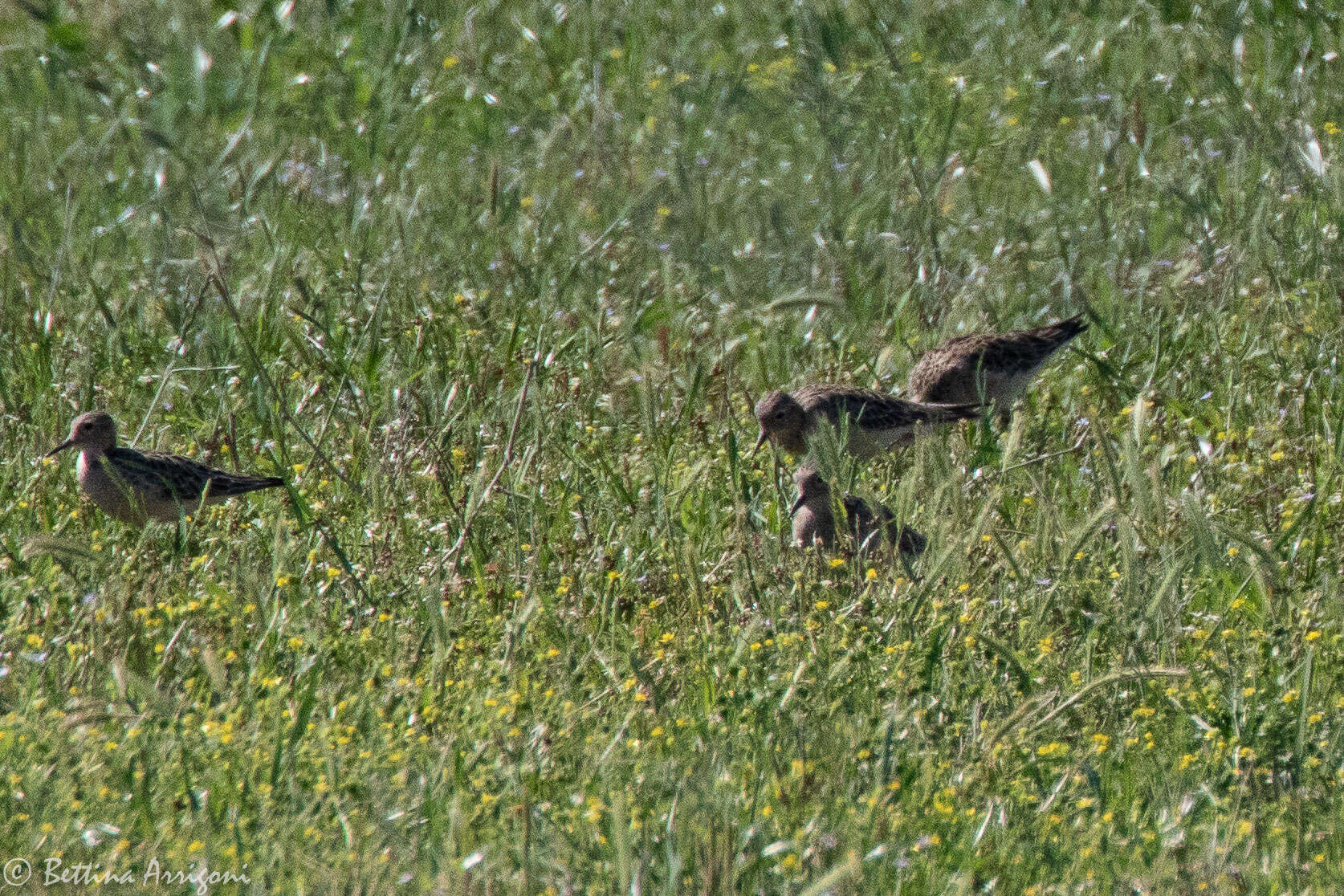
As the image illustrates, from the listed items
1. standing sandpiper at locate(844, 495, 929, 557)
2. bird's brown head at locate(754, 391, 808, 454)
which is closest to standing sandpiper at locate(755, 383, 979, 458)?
bird's brown head at locate(754, 391, 808, 454)

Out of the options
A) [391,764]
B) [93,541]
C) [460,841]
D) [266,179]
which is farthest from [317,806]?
[266,179]

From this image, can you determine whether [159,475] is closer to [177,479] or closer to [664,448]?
[177,479]

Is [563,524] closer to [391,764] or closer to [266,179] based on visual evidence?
[391,764]

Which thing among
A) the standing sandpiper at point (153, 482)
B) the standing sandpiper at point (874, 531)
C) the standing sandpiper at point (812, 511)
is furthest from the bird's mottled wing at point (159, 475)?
the standing sandpiper at point (874, 531)

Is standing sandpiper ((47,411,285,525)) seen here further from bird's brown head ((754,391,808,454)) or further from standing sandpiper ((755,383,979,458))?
standing sandpiper ((755,383,979,458))

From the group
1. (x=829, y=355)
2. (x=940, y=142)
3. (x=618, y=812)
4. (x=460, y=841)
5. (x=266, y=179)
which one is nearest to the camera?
(x=618, y=812)

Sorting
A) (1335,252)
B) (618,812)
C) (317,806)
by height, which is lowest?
(1335,252)

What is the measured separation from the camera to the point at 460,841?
3781 mm

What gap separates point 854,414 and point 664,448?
46.3 inches

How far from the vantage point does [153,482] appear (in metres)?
6.82

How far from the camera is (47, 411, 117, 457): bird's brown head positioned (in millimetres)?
7070

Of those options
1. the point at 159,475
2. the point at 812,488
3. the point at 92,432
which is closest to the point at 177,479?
the point at 159,475

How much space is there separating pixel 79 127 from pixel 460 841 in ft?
28.8

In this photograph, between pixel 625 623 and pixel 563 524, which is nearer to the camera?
pixel 625 623
